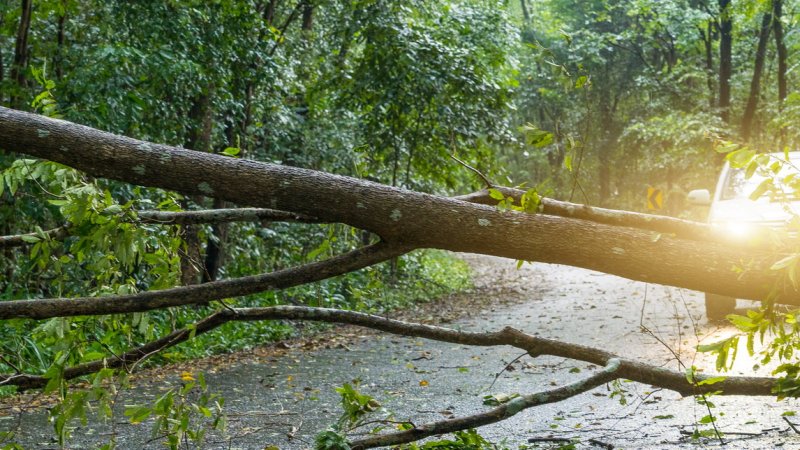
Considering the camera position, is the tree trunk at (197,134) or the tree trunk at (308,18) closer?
the tree trunk at (197,134)

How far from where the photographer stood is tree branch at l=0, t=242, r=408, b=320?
412cm

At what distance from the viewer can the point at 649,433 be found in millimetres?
5727

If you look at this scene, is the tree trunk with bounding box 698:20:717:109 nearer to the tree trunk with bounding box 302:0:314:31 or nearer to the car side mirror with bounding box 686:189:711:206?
the tree trunk with bounding box 302:0:314:31

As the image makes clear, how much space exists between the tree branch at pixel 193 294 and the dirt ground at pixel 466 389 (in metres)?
0.60

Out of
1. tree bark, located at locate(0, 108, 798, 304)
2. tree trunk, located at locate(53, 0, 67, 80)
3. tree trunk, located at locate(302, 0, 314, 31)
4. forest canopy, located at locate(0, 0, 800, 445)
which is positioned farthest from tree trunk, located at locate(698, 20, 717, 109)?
tree bark, located at locate(0, 108, 798, 304)

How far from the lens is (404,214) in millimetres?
4305

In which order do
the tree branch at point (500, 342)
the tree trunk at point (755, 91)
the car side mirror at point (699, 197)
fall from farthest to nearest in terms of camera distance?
the tree trunk at point (755, 91) < the car side mirror at point (699, 197) < the tree branch at point (500, 342)

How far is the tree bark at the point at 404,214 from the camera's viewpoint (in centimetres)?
420

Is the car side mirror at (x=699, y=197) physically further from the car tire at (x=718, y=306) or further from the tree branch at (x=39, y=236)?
the tree branch at (x=39, y=236)

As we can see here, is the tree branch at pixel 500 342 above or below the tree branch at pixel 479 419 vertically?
above

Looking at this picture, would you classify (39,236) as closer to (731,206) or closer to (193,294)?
(193,294)

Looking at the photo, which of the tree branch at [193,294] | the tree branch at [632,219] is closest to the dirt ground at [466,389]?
the tree branch at [193,294]

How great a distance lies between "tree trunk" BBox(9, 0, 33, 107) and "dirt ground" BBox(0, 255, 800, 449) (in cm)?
415

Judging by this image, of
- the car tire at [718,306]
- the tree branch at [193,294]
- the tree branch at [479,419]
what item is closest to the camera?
the tree branch at [193,294]
